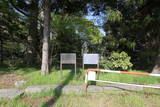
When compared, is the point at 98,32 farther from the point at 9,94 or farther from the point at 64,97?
the point at 9,94

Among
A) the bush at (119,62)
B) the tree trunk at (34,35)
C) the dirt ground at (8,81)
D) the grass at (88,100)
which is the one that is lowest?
the grass at (88,100)

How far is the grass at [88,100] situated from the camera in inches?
113

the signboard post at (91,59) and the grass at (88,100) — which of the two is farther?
the signboard post at (91,59)

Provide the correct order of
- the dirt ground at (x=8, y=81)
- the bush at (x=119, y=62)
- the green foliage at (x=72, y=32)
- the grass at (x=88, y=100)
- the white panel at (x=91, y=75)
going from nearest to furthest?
the grass at (x=88, y=100)
the white panel at (x=91, y=75)
the dirt ground at (x=8, y=81)
the bush at (x=119, y=62)
the green foliage at (x=72, y=32)

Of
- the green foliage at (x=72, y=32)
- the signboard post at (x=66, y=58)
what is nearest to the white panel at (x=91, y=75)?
the signboard post at (x=66, y=58)

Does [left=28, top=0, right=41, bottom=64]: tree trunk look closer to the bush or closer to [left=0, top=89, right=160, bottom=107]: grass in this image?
the bush

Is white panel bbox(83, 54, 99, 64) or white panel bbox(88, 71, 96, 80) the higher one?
white panel bbox(83, 54, 99, 64)

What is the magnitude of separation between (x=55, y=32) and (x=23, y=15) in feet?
6.60

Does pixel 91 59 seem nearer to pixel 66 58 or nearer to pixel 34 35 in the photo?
pixel 66 58

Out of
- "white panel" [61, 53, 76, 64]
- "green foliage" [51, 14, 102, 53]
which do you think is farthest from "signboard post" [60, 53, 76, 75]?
"green foliage" [51, 14, 102, 53]

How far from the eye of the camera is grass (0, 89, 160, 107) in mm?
2861

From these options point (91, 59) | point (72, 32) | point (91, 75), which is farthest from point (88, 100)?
point (72, 32)

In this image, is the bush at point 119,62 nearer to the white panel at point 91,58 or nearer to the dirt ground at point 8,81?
the white panel at point 91,58

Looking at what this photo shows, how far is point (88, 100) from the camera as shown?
3086mm
